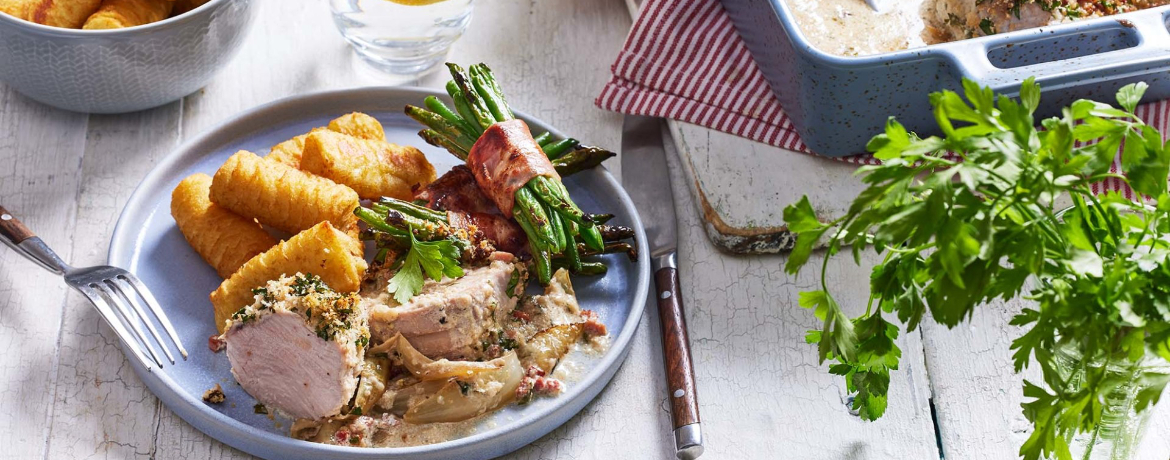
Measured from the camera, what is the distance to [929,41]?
3.36m

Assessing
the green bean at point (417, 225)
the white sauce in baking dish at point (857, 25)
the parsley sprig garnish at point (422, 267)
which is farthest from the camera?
the white sauce in baking dish at point (857, 25)

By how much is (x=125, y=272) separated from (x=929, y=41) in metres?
2.50

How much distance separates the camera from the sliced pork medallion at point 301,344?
2.40m

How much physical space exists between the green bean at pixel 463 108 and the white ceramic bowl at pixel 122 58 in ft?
2.38

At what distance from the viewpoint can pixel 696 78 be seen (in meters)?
3.47

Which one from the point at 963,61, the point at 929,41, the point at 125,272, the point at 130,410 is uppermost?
the point at 963,61

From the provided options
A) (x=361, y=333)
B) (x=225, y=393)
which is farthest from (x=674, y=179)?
(x=225, y=393)

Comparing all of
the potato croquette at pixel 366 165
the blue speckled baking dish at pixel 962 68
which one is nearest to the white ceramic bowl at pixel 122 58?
the potato croquette at pixel 366 165

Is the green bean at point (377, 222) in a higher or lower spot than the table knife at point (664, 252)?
higher

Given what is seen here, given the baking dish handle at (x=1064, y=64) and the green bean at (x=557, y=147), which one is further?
the green bean at (x=557, y=147)

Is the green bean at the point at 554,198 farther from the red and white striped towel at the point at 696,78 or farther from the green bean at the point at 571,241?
the red and white striped towel at the point at 696,78

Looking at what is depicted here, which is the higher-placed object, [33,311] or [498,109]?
[498,109]

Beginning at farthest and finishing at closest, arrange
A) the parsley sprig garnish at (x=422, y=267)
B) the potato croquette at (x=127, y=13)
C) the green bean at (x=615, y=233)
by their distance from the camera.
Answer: the potato croquette at (x=127, y=13), the green bean at (x=615, y=233), the parsley sprig garnish at (x=422, y=267)

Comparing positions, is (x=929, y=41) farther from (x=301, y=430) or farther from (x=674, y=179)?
(x=301, y=430)
